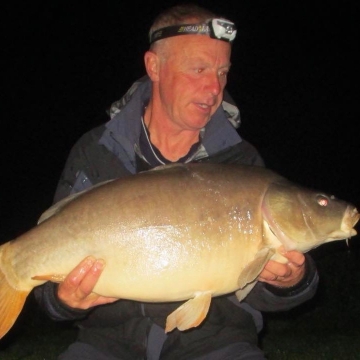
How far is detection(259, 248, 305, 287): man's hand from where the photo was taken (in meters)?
2.48

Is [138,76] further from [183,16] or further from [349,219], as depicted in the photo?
[349,219]

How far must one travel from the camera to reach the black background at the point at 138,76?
57.7ft

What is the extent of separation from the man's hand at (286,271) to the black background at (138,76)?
35.3 feet

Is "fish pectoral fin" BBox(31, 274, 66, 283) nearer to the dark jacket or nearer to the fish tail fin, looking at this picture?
the fish tail fin

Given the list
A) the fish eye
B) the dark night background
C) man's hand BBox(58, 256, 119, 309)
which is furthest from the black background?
the fish eye

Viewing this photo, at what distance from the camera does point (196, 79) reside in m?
2.92

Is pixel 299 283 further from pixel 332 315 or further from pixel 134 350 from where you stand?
pixel 332 315

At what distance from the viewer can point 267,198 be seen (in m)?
2.45

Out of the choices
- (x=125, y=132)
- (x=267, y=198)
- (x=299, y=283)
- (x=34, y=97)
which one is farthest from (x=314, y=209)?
(x=34, y=97)

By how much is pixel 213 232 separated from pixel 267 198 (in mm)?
284

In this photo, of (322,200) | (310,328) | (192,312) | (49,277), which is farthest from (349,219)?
(310,328)

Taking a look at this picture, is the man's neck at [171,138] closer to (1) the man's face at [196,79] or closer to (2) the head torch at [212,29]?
(1) the man's face at [196,79]

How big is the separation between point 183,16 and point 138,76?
32.4 meters

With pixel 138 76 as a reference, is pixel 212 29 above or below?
above
